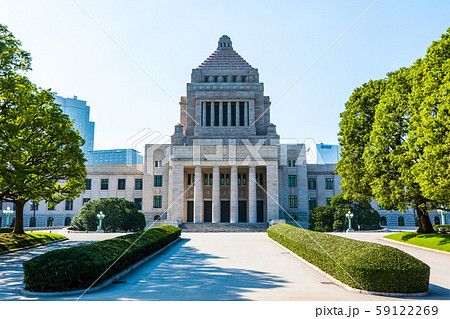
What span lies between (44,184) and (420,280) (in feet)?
70.0

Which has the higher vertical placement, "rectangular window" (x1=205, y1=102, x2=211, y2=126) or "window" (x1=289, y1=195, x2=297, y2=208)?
"rectangular window" (x1=205, y1=102, x2=211, y2=126)

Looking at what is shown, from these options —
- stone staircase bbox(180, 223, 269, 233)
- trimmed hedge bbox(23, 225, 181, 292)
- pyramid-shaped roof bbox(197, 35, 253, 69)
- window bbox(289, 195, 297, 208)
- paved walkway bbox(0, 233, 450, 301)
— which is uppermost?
pyramid-shaped roof bbox(197, 35, 253, 69)

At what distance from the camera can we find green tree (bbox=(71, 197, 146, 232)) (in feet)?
145

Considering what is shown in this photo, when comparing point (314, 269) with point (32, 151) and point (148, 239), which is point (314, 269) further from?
point (32, 151)

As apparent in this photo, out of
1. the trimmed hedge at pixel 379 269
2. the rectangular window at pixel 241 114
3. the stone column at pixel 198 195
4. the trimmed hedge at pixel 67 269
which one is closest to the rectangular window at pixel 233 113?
the rectangular window at pixel 241 114

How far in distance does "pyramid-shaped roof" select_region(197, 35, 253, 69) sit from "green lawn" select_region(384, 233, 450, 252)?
4454cm

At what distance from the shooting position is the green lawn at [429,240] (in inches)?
800

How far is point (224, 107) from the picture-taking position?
5838 centimetres

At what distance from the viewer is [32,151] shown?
67.2 feet

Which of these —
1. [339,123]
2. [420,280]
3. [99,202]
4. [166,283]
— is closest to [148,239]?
[166,283]

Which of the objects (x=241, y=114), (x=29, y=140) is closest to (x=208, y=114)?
(x=241, y=114)

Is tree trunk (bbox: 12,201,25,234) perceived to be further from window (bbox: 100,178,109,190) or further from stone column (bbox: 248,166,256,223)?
window (bbox: 100,178,109,190)

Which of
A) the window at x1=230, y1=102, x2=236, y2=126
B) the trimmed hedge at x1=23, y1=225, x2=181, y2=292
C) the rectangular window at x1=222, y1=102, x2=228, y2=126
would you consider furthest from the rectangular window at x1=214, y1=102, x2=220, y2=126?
the trimmed hedge at x1=23, y1=225, x2=181, y2=292

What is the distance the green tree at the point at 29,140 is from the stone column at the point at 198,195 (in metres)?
21.8
